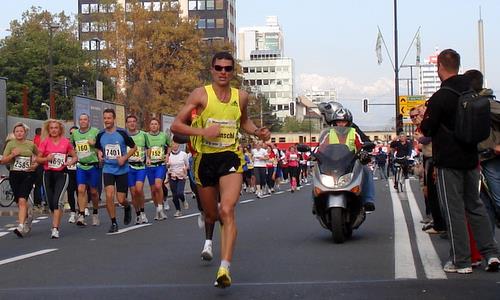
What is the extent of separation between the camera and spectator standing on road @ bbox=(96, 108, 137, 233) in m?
13.1

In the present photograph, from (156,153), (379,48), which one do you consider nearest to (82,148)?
(156,153)

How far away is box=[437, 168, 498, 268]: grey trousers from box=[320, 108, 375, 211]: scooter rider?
2.85 m

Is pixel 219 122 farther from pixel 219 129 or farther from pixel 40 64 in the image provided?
pixel 40 64

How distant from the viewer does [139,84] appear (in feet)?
192

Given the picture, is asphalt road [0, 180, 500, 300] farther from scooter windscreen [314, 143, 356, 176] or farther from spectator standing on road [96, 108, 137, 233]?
scooter windscreen [314, 143, 356, 176]

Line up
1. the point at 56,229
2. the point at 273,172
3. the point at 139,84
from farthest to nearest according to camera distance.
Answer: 1. the point at 139,84
2. the point at 273,172
3. the point at 56,229

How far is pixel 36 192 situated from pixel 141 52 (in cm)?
4487

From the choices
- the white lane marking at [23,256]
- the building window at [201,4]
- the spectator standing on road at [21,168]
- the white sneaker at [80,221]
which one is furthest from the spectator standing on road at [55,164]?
the building window at [201,4]

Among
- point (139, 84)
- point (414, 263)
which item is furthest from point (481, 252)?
point (139, 84)

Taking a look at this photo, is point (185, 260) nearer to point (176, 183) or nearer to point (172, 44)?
point (176, 183)

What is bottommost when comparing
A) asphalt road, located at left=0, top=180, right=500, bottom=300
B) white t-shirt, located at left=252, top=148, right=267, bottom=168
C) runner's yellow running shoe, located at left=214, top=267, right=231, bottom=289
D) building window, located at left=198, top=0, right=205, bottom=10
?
asphalt road, located at left=0, top=180, right=500, bottom=300

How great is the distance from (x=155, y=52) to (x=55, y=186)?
1939 inches

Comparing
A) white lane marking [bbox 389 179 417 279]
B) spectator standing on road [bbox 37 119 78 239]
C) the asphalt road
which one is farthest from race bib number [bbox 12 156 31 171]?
white lane marking [bbox 389 179 417 279]

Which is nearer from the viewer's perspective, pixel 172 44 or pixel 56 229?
Result: pixel 56 229
